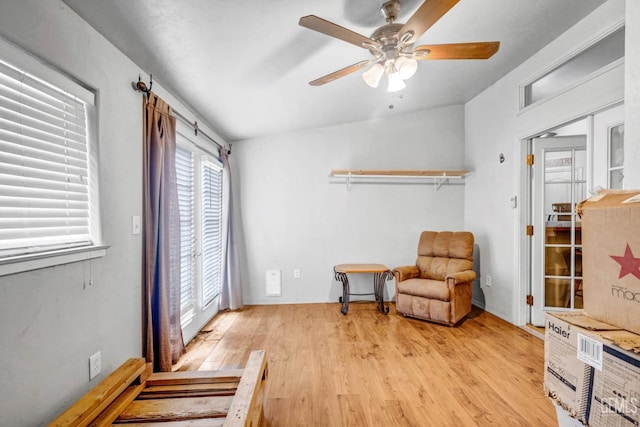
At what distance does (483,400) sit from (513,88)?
10.3 feet

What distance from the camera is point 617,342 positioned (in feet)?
2.72

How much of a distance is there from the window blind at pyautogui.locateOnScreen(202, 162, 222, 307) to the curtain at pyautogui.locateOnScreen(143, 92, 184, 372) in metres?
0.97

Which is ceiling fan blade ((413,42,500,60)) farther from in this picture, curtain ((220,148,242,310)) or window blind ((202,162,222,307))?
curtain ((220,148,242,310))

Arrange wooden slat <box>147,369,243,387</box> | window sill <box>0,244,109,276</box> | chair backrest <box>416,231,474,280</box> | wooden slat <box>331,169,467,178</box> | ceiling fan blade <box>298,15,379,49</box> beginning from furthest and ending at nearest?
1. wooden slat <box>331,169,467,178</box>
2. chair backrest <box>416,231,474,280</box>
3. wooden slat <box>147,369,243,387</box>
4. ceiling fan blade <box>298,15,379,49</box>
5. window sill <box>0,244,109,276</box>

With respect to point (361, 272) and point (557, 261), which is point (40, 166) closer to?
point (361, 272)

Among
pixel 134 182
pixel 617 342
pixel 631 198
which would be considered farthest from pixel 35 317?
pixel 631 198

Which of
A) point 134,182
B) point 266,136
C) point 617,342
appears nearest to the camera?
point 617,342

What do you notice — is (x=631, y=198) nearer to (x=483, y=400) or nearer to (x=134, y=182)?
(x=483, y=400)

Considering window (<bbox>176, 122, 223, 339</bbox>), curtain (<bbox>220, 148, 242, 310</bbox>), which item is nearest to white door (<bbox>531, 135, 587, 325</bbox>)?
curtain (<bbox>220, 148, 242, 310</bbox>)

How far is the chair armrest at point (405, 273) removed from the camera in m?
3.41

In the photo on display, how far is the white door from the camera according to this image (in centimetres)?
275

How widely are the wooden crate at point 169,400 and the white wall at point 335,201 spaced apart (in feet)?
7.42

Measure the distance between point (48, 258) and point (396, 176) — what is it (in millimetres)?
3709

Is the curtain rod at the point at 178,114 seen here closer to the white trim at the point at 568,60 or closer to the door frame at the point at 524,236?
the white trim at the point at 568,60
